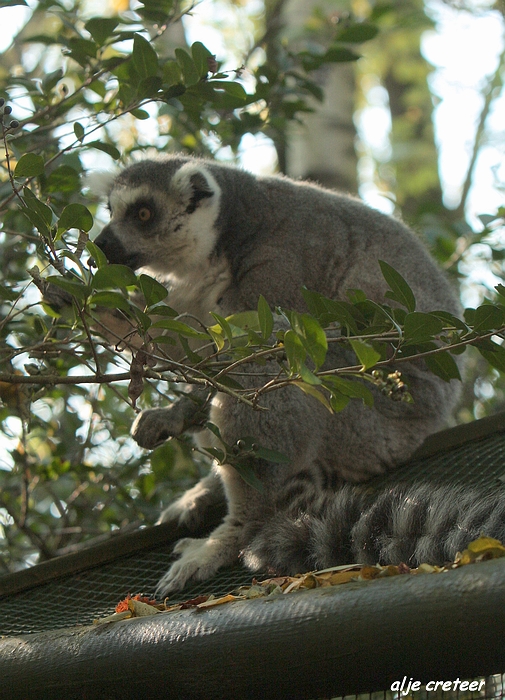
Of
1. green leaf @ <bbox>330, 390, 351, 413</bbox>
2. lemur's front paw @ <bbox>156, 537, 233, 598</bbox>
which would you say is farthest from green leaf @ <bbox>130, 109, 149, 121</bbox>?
lemur's front paw @ <bbox>156, 537, 233, 598</bbox>

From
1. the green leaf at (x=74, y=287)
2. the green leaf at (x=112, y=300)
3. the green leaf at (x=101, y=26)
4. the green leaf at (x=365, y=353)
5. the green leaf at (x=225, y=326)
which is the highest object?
the green leaf at (x=101, y=26)

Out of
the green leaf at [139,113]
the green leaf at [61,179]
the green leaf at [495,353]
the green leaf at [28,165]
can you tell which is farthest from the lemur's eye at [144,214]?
the green leaf at [495,353]

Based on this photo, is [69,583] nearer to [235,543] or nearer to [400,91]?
[235,543]

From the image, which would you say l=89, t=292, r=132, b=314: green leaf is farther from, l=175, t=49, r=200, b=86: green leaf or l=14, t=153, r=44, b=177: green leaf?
l=175, t=49, r=200, b=86: green leaf

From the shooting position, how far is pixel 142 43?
12.3 feet

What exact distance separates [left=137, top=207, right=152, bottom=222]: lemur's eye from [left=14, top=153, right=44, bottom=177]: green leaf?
2205 mm

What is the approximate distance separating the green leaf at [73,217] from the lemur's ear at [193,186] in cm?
232

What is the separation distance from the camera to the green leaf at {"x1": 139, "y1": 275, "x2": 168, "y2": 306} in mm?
2621

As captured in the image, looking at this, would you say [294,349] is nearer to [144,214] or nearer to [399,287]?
[399,287]

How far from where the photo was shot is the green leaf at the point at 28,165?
2.92 metres

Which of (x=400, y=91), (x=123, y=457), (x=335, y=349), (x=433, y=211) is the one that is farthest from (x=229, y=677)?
(x=400, y=91)

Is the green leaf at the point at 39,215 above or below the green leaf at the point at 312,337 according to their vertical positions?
above

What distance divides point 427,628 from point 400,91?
18.0 meters

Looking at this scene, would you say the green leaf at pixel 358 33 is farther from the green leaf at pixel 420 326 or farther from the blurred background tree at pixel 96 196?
the green leaf at pixel 420 326
